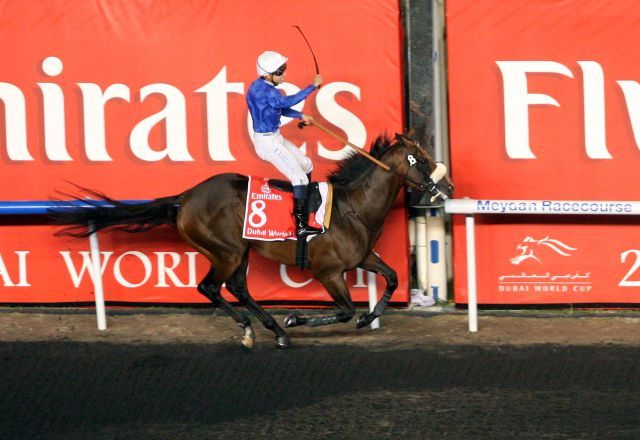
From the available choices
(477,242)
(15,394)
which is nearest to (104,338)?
(15,394)

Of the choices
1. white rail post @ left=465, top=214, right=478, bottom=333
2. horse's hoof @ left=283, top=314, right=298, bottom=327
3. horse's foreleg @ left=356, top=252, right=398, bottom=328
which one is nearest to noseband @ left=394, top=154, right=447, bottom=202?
white rail post @ left=465, top=214, right=478, bottom=333

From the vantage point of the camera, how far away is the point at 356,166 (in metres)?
9.14

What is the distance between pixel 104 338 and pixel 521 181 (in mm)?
3439

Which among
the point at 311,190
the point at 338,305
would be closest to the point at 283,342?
the point at 338,305

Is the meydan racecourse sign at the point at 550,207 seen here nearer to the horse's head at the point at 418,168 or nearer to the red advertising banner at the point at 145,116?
the horse's head at the point at 418,168

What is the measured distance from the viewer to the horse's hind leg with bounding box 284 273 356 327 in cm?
884

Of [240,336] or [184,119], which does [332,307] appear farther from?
[184,119]

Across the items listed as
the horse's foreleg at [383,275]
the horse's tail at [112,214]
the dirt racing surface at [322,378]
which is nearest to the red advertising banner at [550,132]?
the dirt racing surface at [322,378]

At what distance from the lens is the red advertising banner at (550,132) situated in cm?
955

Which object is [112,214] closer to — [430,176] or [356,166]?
[356,166]

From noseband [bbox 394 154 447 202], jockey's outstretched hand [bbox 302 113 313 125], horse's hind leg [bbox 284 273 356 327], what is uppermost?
jockey's outstretched hand [bbox 302 113 313 125]

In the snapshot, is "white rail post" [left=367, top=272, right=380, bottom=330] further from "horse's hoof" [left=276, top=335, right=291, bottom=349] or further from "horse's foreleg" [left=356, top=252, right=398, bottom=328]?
"horse's hoof" [left=276, top=335, right=291, bottom=349]

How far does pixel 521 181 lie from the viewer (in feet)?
31.8

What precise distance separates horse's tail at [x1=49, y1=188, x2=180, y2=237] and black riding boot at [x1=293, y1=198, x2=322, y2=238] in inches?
36.4
